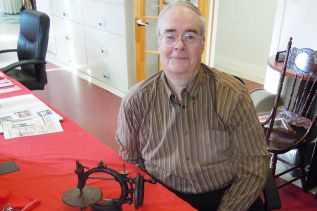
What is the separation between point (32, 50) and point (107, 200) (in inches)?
88.8

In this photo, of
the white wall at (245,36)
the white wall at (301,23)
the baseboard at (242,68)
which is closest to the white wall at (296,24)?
the white wall at (301,23)

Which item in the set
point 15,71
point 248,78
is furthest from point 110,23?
point 248,78

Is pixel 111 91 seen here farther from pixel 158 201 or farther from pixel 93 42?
pixel 158 201

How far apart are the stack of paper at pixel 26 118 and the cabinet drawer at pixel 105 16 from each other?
6.28 feet

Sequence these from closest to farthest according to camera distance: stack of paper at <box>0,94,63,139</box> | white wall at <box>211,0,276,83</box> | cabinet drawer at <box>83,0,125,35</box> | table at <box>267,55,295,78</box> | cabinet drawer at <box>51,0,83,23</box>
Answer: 1. stack of paper at <box>0,94,63,139</box>
2. table at <box>267,55,295,78</box>
3. cabinet drawer at <box>83,0,125,35</box>
4. white wall at <box>211,0,276,83</box>
5. cabinet drawer at <box>51,0,83,23</box>

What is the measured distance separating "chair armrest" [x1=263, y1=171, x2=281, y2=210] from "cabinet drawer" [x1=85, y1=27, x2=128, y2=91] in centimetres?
266

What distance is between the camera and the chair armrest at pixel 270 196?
1.25 m

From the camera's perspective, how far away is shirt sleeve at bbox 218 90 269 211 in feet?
4.07

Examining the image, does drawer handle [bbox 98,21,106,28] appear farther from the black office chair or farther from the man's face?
the man's face

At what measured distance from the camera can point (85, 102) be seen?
12.4 feet

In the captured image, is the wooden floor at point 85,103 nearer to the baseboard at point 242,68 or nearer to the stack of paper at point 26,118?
the stack of paper at point 26,118

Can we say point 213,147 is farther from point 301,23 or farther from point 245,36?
point 245,36

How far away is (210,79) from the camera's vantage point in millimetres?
1314

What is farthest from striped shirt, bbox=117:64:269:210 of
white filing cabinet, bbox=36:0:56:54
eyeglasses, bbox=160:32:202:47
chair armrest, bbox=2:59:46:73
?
white filing cabinet, bbox=36:0:56:54
